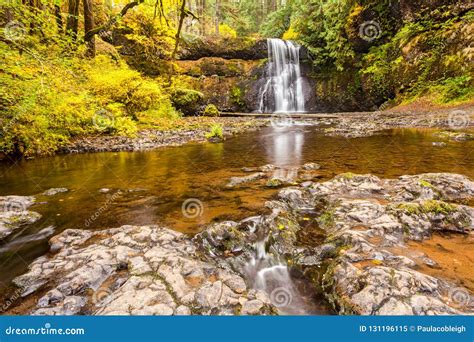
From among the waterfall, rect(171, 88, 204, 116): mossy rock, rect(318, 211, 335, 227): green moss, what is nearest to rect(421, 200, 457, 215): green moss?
rect(318, 211, 335, 227): green moss

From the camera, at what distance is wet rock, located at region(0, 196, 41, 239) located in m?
3.61

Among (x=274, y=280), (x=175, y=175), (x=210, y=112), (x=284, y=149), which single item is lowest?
(x=274, y=280)

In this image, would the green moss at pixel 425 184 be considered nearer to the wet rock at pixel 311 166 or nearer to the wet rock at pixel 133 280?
the wet rock at pixel 311 166

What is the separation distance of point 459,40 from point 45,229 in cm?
2113

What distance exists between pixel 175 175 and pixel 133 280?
3716 mm

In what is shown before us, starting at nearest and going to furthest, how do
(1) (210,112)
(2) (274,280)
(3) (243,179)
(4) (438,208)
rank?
1. (2) (274,280)
2. (4) (438,208)
3. (3) (243,179)
4. (1) (210,112)

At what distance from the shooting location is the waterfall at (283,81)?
22.3 meters

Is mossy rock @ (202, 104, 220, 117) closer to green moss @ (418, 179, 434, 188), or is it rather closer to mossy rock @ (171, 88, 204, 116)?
mossy rock @ (171, 88, 204, 116)

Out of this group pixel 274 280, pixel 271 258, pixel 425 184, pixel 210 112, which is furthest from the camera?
pixel 210 112

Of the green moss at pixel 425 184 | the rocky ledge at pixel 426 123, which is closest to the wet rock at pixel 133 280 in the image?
the green moss at pixel 425 184

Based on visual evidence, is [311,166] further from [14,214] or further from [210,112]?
[210,112]

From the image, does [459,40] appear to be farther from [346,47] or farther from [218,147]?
[218,147]

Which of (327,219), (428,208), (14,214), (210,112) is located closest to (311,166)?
(327,219)

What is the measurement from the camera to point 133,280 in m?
2.38
